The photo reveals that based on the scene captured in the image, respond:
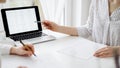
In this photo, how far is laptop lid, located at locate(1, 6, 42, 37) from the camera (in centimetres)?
112

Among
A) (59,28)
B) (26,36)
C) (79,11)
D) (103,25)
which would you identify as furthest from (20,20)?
(79,11)

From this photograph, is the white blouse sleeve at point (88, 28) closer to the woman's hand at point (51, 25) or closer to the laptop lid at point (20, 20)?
the woman's hand at point (51, 25)

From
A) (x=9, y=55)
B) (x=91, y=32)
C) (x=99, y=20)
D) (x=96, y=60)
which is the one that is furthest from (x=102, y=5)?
(x=9, y=55)

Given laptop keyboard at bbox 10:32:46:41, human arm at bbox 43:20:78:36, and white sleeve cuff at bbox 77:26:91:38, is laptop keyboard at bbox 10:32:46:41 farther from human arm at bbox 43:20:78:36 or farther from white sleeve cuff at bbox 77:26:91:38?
white sleeve cuff at bbox 77:26:91:38

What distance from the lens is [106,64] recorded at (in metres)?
0.78

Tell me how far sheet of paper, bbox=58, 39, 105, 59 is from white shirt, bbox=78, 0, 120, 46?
180mm

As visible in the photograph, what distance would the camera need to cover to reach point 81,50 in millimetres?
959

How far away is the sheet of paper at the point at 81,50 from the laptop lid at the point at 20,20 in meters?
0.33

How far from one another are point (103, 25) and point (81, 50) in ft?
1.10

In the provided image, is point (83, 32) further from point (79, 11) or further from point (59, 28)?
point (79, 11)

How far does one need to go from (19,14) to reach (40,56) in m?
0.42

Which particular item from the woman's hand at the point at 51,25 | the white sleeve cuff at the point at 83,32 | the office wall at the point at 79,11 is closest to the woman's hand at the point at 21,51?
the woman's hand at the point at 51,25

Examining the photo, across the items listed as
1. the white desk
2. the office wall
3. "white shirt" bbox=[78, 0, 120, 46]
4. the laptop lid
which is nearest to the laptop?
the laptop lid

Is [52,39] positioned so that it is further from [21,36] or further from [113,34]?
[113,34]
